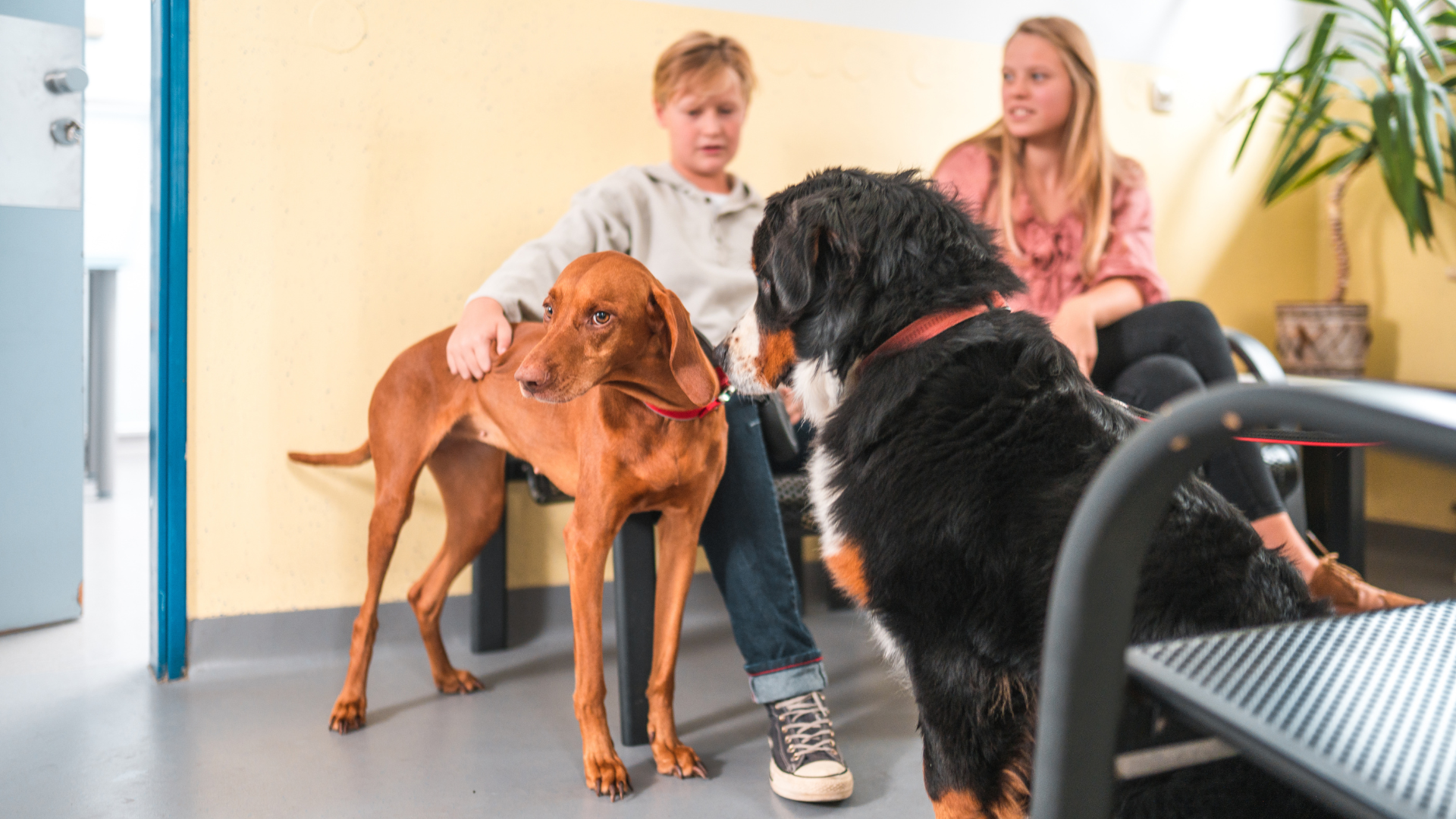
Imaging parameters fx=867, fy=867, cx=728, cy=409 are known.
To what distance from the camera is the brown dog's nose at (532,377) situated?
47.7 inches

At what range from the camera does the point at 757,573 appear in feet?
5.07

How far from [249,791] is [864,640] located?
142cm

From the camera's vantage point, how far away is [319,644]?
Answer: 2.07m

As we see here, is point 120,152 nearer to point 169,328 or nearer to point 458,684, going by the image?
point 169,328

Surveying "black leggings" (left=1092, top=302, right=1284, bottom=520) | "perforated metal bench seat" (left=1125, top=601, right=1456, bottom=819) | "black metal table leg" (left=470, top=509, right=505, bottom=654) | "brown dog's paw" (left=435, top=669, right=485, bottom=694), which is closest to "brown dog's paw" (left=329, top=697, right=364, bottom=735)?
"brown dog's paw" (left=435, top=669, right=485, bottom=694)

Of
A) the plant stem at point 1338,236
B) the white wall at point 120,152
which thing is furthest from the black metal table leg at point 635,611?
the white wall at point 120,152

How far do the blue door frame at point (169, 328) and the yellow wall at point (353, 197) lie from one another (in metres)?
0.04

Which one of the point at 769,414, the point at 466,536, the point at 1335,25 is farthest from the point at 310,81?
the point at 1335,25

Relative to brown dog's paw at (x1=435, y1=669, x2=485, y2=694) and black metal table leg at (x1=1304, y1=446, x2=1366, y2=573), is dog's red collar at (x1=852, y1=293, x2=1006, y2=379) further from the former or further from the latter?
black metal table leg at (x1=1304, y1=446, x2=1366, y2=573)

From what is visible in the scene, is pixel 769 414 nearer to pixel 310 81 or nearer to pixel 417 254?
pixel 417 254

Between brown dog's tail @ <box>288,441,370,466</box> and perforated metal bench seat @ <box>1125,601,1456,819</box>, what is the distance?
1.69 metres

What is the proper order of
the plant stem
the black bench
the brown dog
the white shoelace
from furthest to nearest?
the plant stem
the white shoelace
the brown dog
the black bench

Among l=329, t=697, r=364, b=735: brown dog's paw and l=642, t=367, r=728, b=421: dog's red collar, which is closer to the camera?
l=642, t=367, r=728, b=421: dog's red collar

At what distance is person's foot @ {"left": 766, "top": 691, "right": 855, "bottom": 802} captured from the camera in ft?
4.56
